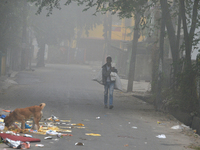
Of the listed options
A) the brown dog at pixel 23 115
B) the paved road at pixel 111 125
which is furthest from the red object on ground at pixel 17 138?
the brown dog at pixel 23 115

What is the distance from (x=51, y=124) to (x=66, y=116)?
4.91 ft

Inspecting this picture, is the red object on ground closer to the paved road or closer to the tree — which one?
the paved road

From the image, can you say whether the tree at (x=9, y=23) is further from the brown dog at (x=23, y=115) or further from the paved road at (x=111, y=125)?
the brown dog at (x=23, y=115)

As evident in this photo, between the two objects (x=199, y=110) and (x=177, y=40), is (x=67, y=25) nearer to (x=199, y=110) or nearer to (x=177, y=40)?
(x=177, y=40)

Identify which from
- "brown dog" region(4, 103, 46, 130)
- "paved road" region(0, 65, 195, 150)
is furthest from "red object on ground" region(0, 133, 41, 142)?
"brown dog" region(4, 103, 46, 130)

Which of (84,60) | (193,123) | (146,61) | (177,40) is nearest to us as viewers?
(193,123)

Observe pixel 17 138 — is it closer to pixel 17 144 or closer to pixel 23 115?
pixel 17 144

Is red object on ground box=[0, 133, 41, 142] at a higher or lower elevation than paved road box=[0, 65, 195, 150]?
higher

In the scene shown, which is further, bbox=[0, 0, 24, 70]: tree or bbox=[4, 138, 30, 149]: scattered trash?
bbox=[0, 0, 24, 70]: tree

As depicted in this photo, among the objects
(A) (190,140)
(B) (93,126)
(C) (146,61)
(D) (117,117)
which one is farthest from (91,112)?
(C) (146,61)

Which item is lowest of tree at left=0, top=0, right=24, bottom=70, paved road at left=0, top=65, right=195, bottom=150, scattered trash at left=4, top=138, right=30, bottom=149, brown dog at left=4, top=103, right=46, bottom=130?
paved road at left=0, top=65, right=195, bottom=150

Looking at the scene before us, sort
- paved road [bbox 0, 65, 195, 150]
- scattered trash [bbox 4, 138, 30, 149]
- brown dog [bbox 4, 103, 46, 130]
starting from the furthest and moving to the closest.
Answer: brown dog [bbox 4, 103, 46, 130] → paved road [bbox 0, 65, 195, 150] → scattered trash [bbox 4, 138, 30, 149]

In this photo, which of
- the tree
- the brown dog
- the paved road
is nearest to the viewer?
the paved road

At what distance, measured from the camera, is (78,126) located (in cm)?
896
